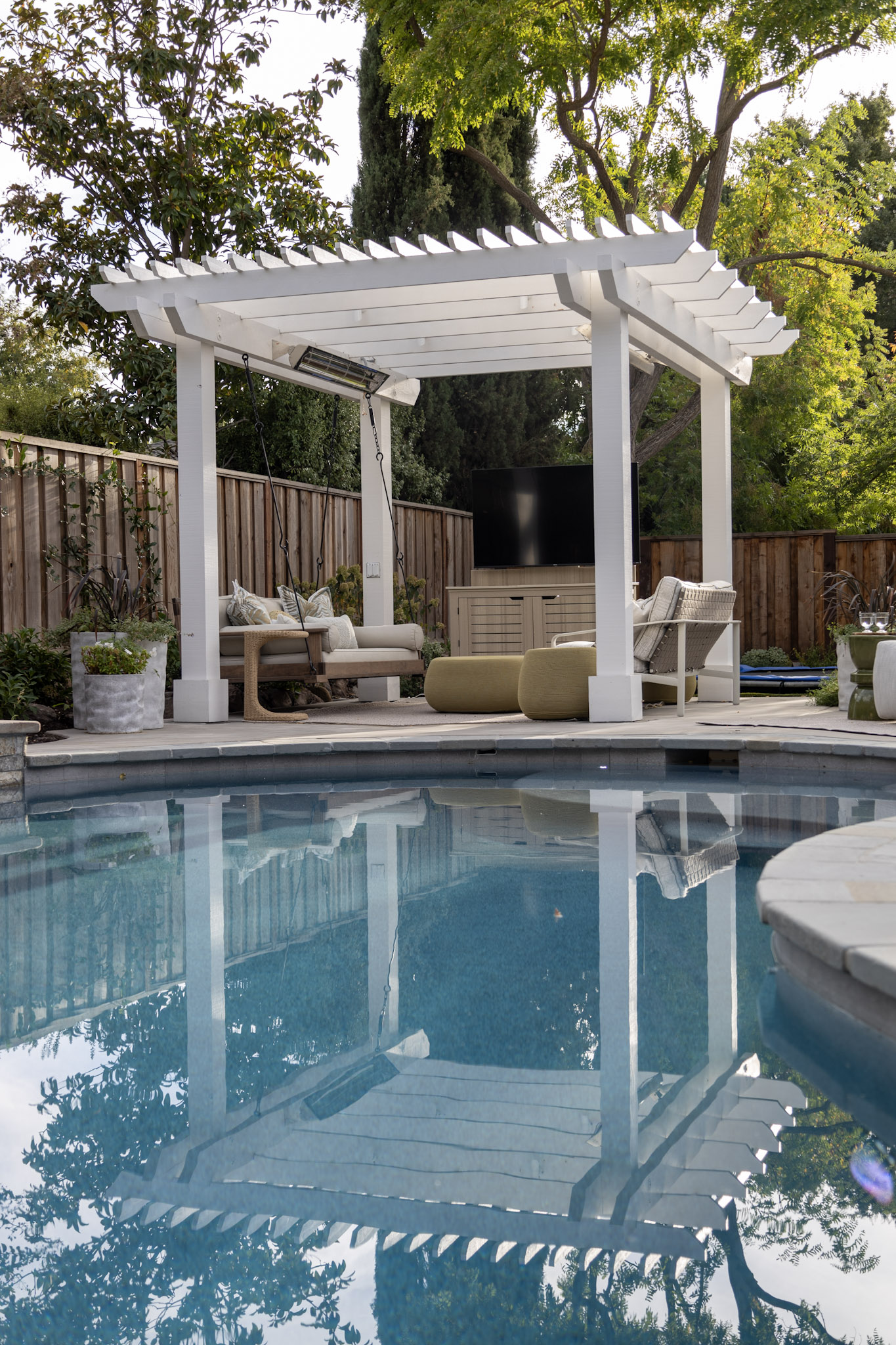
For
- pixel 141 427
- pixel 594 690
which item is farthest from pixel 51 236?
pixel 594 690

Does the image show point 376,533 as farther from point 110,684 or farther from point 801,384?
point 801,384

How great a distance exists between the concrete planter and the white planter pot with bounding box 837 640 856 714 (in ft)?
13.9

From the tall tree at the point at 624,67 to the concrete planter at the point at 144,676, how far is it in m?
6.69

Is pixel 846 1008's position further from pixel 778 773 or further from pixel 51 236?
pixel 51 236

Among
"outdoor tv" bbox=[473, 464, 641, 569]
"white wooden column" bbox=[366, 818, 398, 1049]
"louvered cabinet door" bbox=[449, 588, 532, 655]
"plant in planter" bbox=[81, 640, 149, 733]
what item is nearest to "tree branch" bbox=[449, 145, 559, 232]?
"outdoor tv" bbox=[473, 464, 641, 569]

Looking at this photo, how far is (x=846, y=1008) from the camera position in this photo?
7.95 feet

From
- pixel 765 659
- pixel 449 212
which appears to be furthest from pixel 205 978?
pixel 449 212

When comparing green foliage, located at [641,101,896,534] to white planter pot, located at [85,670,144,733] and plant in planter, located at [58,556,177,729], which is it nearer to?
plant in planter, located at [58,556,177,729]

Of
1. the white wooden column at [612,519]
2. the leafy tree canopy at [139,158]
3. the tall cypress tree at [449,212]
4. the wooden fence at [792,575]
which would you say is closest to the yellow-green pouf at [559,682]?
the white wooden column at [612,519]

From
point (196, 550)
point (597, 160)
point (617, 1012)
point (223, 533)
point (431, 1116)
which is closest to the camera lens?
point (431, 1116)

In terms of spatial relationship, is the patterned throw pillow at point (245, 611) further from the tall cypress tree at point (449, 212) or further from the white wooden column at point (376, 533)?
the tall cypress tree at point (449, 212)

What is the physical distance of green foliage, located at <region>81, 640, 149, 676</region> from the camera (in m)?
7.55

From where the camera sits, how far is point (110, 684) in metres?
7.57

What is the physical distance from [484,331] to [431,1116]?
7344 millimetres
